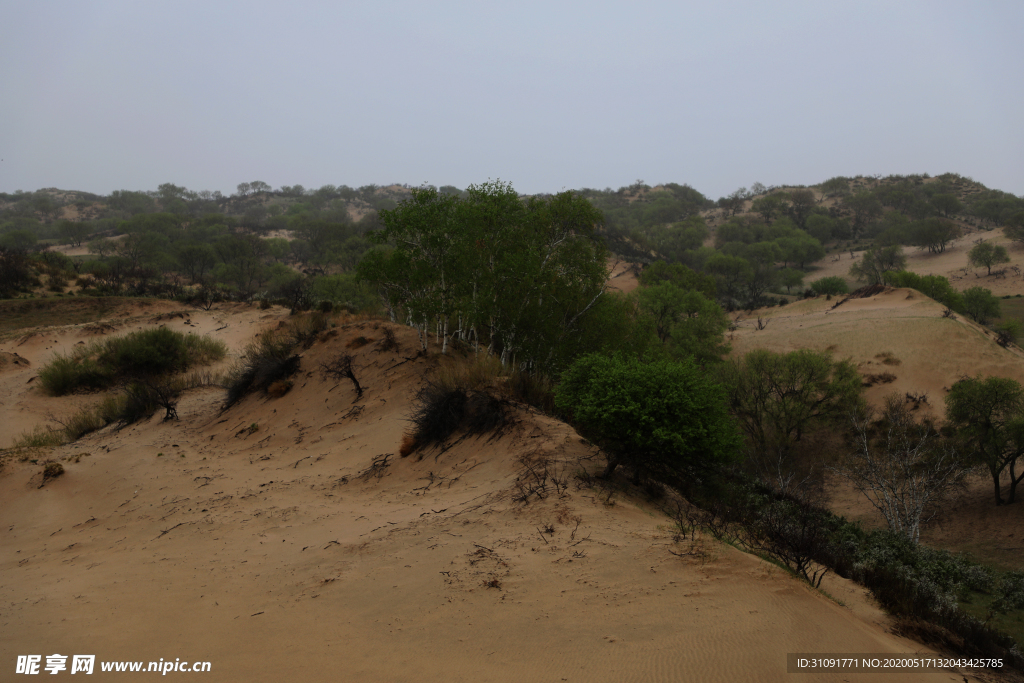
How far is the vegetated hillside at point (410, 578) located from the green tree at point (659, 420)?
66 centimetres

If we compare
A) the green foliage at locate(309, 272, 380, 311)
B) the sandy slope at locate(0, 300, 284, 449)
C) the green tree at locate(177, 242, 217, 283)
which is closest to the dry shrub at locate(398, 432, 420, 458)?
the sandy slope at locate(0, 300, 284, 449)

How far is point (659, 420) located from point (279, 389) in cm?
1121

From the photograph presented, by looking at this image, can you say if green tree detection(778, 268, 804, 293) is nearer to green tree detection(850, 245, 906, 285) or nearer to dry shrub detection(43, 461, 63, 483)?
green tree detection(850, 245, 906, 285)

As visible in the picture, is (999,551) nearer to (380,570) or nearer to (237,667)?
(380,570)

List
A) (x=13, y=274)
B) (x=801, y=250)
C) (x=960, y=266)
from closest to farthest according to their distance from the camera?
(x=13, y=274) → (x=960, y=266) → (x=801, y=250)

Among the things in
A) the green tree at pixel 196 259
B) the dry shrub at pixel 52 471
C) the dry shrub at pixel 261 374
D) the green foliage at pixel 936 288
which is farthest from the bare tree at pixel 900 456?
the green tree at pixel 196 259

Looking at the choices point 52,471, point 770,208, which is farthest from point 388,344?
point 770,208

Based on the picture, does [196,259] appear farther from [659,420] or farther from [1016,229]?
[1016,229]

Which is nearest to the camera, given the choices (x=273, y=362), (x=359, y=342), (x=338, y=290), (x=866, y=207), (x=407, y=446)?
(x=407, y=446)

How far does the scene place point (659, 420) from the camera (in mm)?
6941

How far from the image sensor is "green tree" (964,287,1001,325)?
4244 centimetres

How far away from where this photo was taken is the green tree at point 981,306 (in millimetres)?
42438

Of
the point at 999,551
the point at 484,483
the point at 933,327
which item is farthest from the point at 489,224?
the point at 933,327

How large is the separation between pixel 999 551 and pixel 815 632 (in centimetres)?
1848
